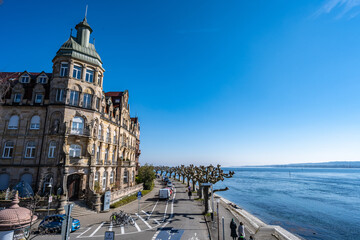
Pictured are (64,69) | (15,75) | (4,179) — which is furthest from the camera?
(15,75)

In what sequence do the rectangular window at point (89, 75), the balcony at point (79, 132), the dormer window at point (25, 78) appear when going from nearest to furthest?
the balcony at point (79, 132) → the dormer window at point (25, 78) → the rectangular window at point (89, 75)

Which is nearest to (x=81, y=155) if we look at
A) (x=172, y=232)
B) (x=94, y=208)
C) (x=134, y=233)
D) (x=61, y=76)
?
(x=94, y=208)

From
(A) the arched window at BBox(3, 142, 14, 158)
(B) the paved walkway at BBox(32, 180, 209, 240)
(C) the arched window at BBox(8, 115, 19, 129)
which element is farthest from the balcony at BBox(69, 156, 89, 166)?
(C) the arched window at BBox(8, 115, 19, 129)

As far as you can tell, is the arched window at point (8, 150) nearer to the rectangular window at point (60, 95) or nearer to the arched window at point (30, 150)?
the arched window at point (30, 150)

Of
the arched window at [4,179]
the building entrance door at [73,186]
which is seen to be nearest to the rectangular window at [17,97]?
the arched window at [4,179]

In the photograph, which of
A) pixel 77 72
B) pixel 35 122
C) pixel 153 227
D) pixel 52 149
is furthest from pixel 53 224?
pixel 77 72

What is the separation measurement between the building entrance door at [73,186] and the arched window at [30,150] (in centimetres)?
620

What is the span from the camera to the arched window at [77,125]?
29616 mm

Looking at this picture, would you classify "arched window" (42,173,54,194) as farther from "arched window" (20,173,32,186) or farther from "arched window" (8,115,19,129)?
"arched window" (8,115,19,129)

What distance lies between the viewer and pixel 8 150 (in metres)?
28.6

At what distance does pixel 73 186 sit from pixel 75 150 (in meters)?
5.25

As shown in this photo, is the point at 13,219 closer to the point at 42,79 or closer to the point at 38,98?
the point at 38,98

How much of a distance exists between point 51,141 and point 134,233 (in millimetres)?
Result: 18513

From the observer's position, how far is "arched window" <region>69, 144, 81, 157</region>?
29.3 m
